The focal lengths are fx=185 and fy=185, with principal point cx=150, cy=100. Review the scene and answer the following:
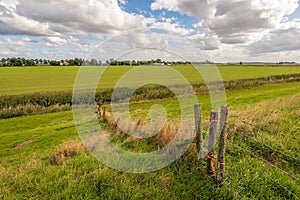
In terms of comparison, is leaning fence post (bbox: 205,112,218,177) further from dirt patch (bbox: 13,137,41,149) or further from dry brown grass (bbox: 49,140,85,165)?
dirt patch (bbox: 13,137,41,149)

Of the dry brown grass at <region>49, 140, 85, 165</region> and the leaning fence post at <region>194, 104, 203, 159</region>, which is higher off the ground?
the leaning fence post at <region>194, 104, 203, 159</region>

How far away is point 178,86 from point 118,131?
16750 millimetres

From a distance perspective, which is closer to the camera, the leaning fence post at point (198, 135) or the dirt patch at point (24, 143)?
the leaning fence post at point (198, 135)

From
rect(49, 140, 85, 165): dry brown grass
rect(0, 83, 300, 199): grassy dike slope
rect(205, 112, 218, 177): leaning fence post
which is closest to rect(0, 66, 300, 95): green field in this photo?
rect(49, 140, 85, 165): dry brown grass

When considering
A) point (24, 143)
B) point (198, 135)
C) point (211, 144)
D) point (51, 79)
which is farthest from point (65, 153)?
point (51, 79)

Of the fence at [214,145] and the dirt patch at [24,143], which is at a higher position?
the fence at [214,145]

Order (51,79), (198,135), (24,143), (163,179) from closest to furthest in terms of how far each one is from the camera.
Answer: (163,179) < (198,135) < (24,143) < (51,79)

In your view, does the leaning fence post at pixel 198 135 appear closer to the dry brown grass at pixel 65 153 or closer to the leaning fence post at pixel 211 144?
the leaning fence post at pixel 211 144

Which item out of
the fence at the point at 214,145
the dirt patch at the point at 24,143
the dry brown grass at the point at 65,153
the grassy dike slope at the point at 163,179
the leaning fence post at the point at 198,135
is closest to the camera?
the grassy dike slope at the point at 163,179

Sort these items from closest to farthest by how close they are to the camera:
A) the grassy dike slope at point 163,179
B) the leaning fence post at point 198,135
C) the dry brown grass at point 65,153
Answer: the grassy dike slope at point 163,179 → the leaning fence post at point 198,135 → the dry brown grass at point 65,153

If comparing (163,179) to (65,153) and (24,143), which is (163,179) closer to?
(65,153)

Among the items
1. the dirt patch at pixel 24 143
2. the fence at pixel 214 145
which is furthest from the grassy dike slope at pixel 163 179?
the dirt patch at pixel 24 143

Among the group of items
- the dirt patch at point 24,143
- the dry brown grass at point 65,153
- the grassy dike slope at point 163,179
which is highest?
the grassy dike slope at point 163,179

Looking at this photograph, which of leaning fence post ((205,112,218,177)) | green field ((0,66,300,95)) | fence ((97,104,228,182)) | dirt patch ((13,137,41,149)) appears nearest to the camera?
fence ((97,104,228,182))
